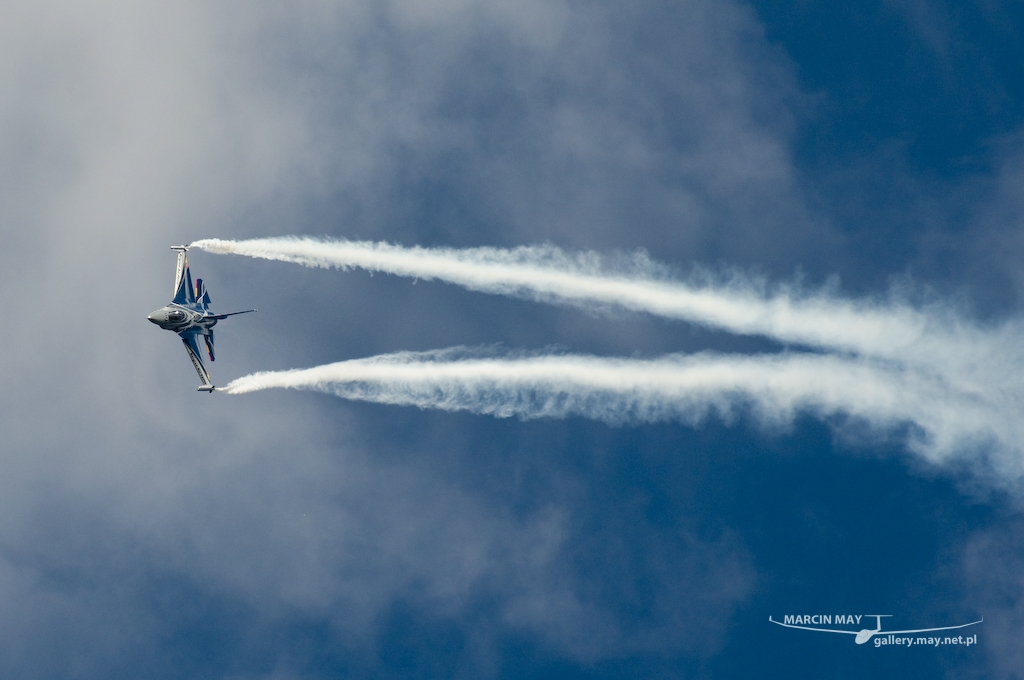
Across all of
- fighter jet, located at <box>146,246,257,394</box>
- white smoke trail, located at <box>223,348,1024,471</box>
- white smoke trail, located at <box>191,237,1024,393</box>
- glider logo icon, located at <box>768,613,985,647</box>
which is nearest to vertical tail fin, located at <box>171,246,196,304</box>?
fighter jet, located at <box>146,246,257,394</box>

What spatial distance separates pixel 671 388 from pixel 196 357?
34375 mm

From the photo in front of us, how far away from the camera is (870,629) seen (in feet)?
311

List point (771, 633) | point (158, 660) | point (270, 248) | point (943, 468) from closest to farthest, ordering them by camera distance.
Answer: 1. point (270, 248)
2. point (943, 468)
3. point (771, 633)
4. point (158, 660)

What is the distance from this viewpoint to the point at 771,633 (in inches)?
3885

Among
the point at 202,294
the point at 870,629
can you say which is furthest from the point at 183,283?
the point at 870,629

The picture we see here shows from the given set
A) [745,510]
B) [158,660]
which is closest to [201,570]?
[158,660]

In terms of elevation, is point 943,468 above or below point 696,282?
below

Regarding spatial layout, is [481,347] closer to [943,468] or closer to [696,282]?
[696,282]

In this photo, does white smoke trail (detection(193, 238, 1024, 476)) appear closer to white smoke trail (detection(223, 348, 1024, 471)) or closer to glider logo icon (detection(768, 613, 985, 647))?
white smoke trail (detection(223, 348, 1024, 471))

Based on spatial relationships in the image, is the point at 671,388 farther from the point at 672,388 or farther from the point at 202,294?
the point at 202,294

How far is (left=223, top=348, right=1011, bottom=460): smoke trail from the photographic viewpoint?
227 ft

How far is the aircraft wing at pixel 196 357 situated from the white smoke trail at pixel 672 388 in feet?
25.0

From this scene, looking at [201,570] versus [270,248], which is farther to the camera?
[201,570]

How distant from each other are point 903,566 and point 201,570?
68.3 metres
